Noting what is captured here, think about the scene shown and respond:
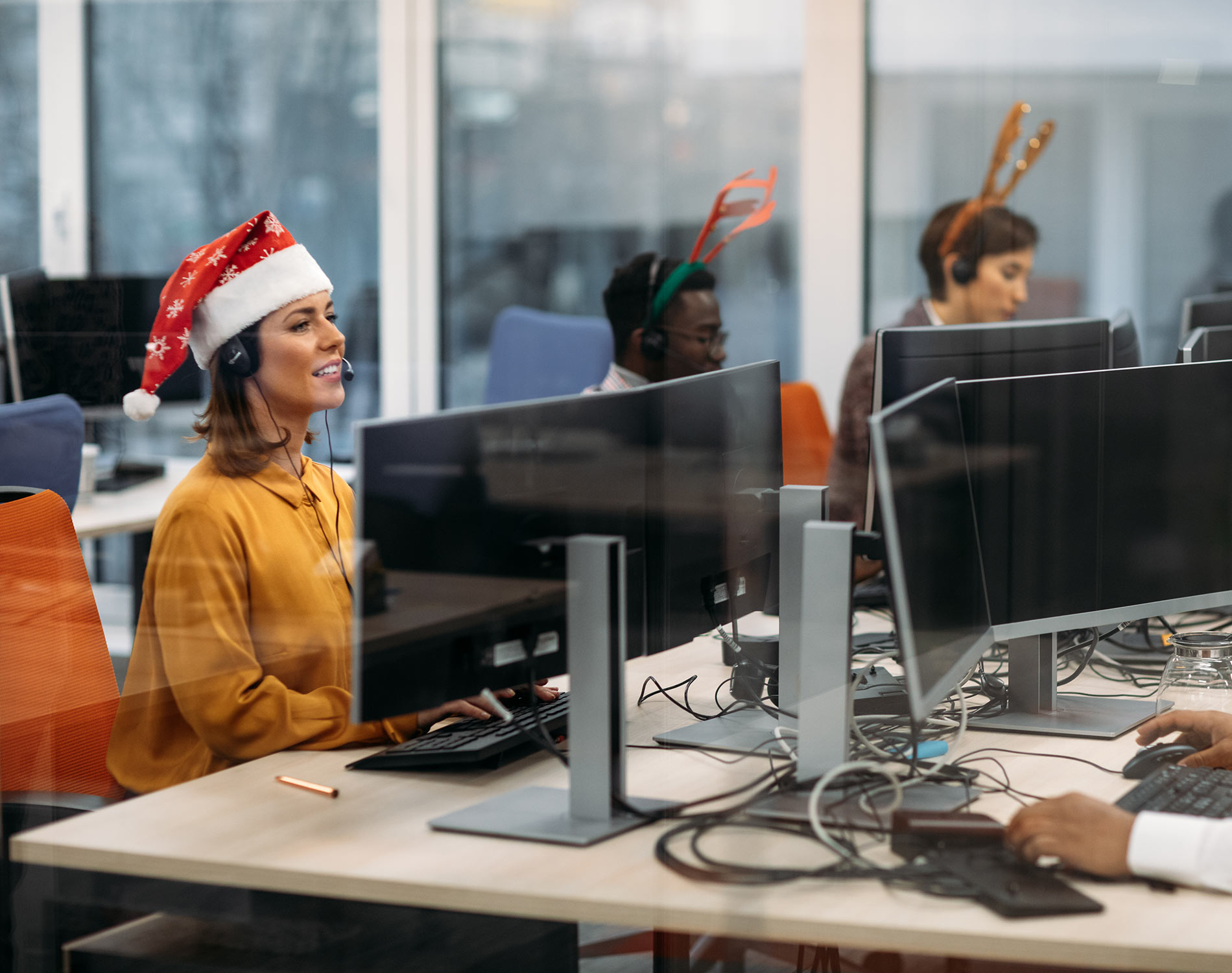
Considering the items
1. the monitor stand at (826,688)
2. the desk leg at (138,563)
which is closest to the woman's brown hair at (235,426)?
the desk leg at (138,563)

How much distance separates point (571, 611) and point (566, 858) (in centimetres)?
25

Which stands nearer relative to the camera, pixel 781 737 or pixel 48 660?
pixel 781 737

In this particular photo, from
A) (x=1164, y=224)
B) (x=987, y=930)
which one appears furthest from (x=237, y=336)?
(x=1164, y=224)

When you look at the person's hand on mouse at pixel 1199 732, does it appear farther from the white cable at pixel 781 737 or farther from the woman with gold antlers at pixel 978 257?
the woman with gold antlers at pixel 978 257

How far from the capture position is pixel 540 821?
132 cm

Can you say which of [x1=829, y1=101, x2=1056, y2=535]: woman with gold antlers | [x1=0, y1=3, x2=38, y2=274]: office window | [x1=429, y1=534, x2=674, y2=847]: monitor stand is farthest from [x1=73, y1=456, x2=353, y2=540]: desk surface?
[x1=829, y1=101, x2=1056, y2=535]: woman with gold antlers

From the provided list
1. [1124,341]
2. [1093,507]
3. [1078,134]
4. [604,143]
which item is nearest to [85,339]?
[1093,507]

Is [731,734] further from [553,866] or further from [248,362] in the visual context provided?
[248,362]

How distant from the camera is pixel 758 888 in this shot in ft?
3.99

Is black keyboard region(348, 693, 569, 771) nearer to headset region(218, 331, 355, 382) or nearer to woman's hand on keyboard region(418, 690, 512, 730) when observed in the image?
woman's hand on keyboard region(418, 690, 512, 730)

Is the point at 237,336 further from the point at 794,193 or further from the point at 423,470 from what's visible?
the point at 794,193

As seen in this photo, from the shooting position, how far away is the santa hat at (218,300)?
1.73m

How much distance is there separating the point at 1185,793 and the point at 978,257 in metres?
2.46

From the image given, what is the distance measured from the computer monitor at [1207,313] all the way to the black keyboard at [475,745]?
1.64 meters
